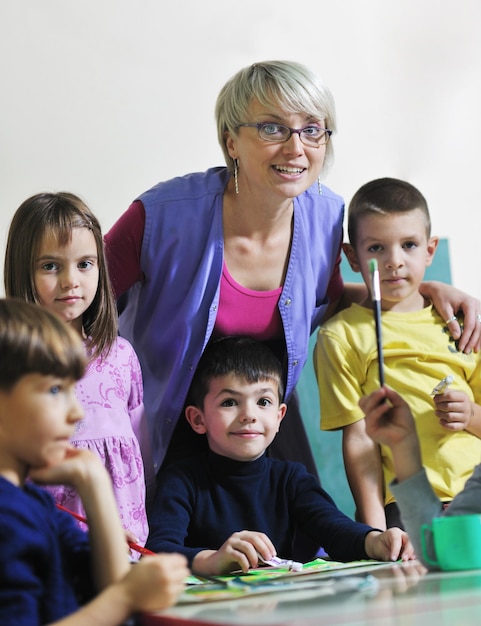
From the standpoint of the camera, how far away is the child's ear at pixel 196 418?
2039mm

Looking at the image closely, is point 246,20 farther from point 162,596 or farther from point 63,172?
point 162,596

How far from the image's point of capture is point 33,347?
100 cm

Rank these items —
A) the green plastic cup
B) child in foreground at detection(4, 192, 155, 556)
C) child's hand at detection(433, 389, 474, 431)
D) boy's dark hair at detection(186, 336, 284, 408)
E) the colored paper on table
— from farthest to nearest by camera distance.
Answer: child's hand at detection(433, 389, 474, 431) < boy's dark hair at detection(186, 336, 284, 408) < child in foreground at detection(4, 192, 155, 556) < the green plastic cup < the colored paper on table

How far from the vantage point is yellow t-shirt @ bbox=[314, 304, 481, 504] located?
6.95ft

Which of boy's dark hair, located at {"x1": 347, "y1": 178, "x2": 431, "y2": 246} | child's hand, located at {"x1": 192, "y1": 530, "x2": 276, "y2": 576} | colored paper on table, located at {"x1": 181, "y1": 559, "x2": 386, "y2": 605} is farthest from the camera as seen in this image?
boy's dark hair, located at {"x1": 347, "y1": 178, "x2": 431, "y2": 246}

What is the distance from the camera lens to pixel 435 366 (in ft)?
7.23

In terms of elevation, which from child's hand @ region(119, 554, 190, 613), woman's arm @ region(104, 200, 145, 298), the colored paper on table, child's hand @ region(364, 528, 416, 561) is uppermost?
woman's arm @ region(104, 200, 145, 298)

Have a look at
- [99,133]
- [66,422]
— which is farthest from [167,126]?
[66,422]

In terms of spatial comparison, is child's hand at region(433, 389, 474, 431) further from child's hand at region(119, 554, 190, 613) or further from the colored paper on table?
child's hand at region(119, 554, 190, 613)

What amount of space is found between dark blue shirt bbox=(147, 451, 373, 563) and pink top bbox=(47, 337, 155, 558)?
5cm

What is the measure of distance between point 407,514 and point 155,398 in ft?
2.98

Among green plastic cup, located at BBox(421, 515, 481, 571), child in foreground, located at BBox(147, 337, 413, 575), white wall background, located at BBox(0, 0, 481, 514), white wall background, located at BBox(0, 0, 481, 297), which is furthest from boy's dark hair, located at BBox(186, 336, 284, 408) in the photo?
white wall background, located at BBox(0, 0, 481, 297)

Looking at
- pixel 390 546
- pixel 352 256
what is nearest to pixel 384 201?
pixel 352 256

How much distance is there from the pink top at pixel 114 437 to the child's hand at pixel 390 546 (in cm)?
43
